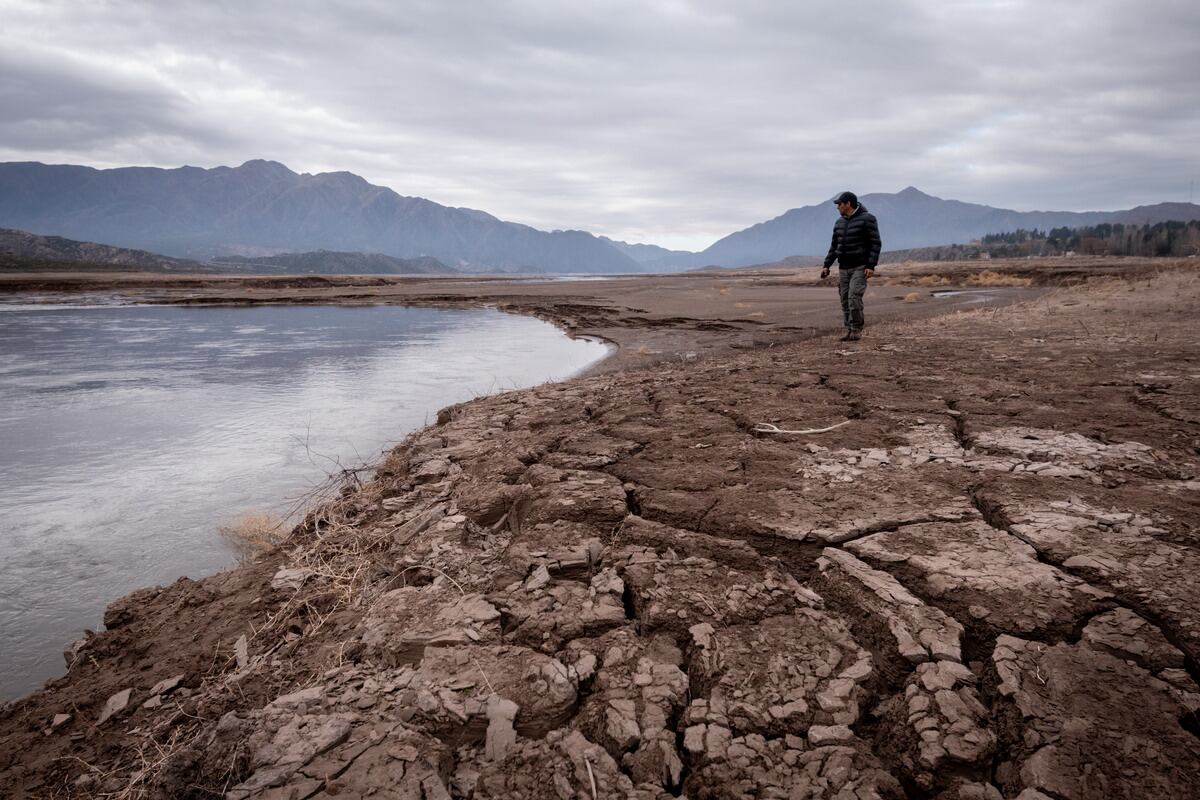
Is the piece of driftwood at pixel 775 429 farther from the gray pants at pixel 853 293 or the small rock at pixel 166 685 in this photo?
the gray pants at pixel 853 293

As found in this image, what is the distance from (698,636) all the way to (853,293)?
6.93 m

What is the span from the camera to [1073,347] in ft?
20.8

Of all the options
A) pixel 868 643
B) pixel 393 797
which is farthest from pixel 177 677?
pixel 868 643

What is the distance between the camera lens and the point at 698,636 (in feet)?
6.12

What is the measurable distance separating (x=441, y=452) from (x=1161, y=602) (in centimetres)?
366

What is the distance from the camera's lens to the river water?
3.41m

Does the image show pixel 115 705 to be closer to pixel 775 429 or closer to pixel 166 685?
pixel 166 685

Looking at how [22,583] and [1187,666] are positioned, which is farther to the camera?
[22,583]

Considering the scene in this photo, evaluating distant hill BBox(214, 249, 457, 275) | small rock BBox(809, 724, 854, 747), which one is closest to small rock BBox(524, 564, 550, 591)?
small rock BBox(809, 724, 854, 747)

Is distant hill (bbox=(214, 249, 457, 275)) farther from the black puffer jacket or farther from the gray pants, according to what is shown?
the black puffer jacket

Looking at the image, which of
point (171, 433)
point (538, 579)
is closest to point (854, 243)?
point (538, 579)

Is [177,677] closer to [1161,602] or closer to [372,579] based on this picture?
[372,579]

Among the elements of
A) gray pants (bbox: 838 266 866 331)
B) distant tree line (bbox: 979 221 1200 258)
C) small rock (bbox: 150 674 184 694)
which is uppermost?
distant tree line (bbox: 979 221 1200 258)

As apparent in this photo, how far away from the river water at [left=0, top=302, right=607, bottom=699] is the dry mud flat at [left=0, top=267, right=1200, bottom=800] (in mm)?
660
